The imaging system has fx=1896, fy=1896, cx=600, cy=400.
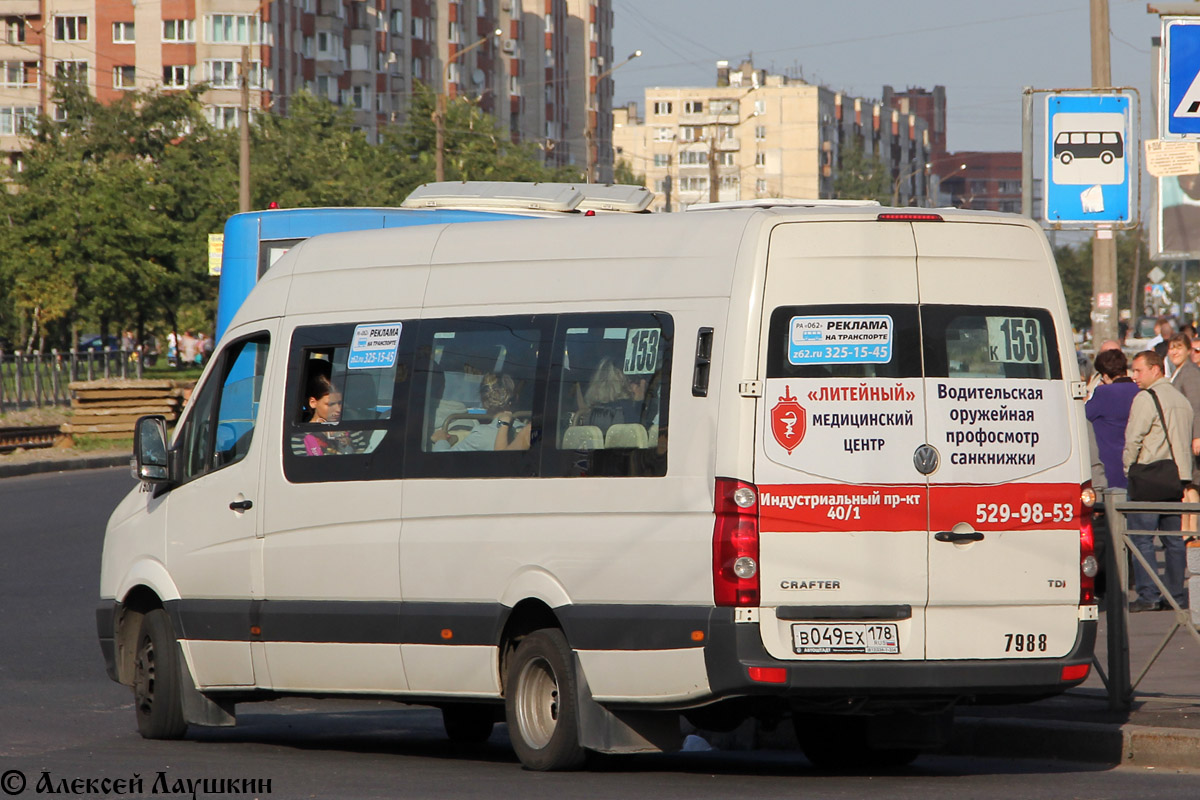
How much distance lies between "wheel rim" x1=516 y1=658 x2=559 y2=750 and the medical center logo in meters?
1.41

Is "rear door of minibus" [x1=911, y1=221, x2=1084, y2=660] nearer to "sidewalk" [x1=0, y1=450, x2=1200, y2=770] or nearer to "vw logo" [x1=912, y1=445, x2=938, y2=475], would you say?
"vw logo" [x1=912, y1=445, x2=938, y2=475]

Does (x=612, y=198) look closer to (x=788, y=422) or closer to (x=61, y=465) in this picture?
(x=788, y=422)

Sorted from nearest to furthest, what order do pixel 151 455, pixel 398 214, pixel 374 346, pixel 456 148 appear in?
1. pixel 374 346
2. pixel 151 455
3. pixel 398 214
4. pixel 456 148

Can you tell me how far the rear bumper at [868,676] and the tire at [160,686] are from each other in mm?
3190

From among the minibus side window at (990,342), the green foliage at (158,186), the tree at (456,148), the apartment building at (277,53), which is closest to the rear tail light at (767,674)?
the minibus side window at (990,342)

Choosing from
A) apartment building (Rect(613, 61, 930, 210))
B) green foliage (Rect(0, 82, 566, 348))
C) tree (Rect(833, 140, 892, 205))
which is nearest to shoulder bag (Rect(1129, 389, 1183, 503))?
green foliage (Rect(0, 82, 566, 348))

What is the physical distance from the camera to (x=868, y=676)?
708 cm

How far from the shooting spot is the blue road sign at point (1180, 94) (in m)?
10.4

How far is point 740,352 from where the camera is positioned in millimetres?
7082

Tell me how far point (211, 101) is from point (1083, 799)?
281 ft

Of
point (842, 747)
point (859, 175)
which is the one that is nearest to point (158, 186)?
point (842, 747)

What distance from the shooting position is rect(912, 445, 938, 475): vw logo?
7.17 meters

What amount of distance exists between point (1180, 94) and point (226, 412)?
17.9ft

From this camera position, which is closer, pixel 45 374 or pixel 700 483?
pixel 700 483
